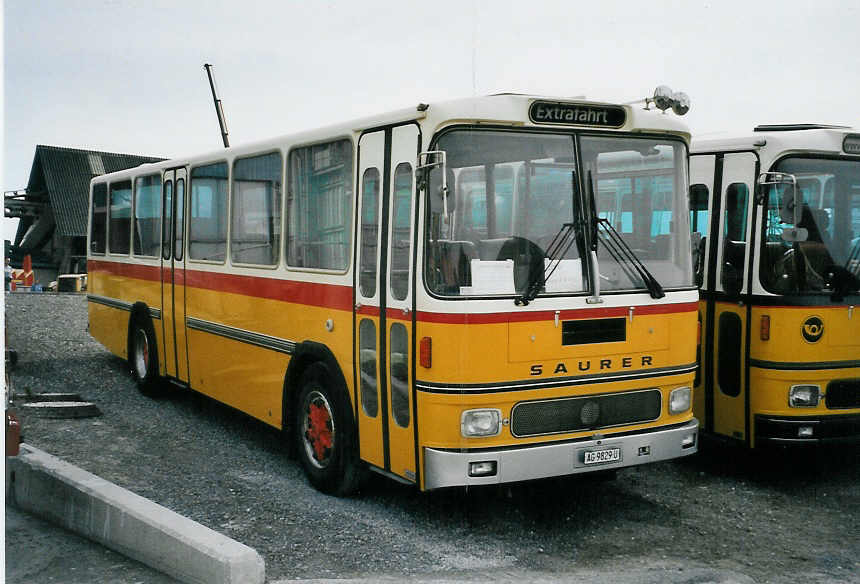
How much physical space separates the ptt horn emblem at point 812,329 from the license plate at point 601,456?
197 centimetres

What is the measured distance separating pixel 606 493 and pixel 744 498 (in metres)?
1.00

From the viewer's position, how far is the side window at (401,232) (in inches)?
237

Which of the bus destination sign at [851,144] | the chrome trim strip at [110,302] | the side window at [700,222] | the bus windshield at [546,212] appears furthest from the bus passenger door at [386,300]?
the chrome trim strip at [110,302]

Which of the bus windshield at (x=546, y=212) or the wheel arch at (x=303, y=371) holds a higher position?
the bus windshield at (x=546, y=212)

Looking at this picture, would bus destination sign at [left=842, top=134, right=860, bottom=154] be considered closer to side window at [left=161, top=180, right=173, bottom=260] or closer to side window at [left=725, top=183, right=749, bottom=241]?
side window at [left=725, top=183, right=749, bottom=241]

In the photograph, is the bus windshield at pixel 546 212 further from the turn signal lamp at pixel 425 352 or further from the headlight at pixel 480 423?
the headlight at pixel 480 423

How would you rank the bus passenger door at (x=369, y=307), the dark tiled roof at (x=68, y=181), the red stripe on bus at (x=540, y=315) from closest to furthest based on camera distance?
1. the red stripe on bus at (x=540, y=315)
2. the bus passenger door at (x=369, y=307)
3. the dark tiled roof at (x=68, y=181)

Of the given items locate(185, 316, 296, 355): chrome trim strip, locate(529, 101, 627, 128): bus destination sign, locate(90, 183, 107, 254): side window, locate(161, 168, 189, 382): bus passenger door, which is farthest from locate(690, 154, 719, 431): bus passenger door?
locate(90, 183, 107, 254): side window

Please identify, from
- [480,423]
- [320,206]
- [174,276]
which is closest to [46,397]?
[174,276]

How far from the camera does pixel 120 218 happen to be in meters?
12.2

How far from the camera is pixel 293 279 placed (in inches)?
295

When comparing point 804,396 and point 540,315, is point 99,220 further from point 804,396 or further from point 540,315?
point 804,396

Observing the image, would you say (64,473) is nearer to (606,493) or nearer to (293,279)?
(293,279)

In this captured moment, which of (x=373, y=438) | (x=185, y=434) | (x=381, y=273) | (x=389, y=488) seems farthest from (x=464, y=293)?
(x=185, y=434)
